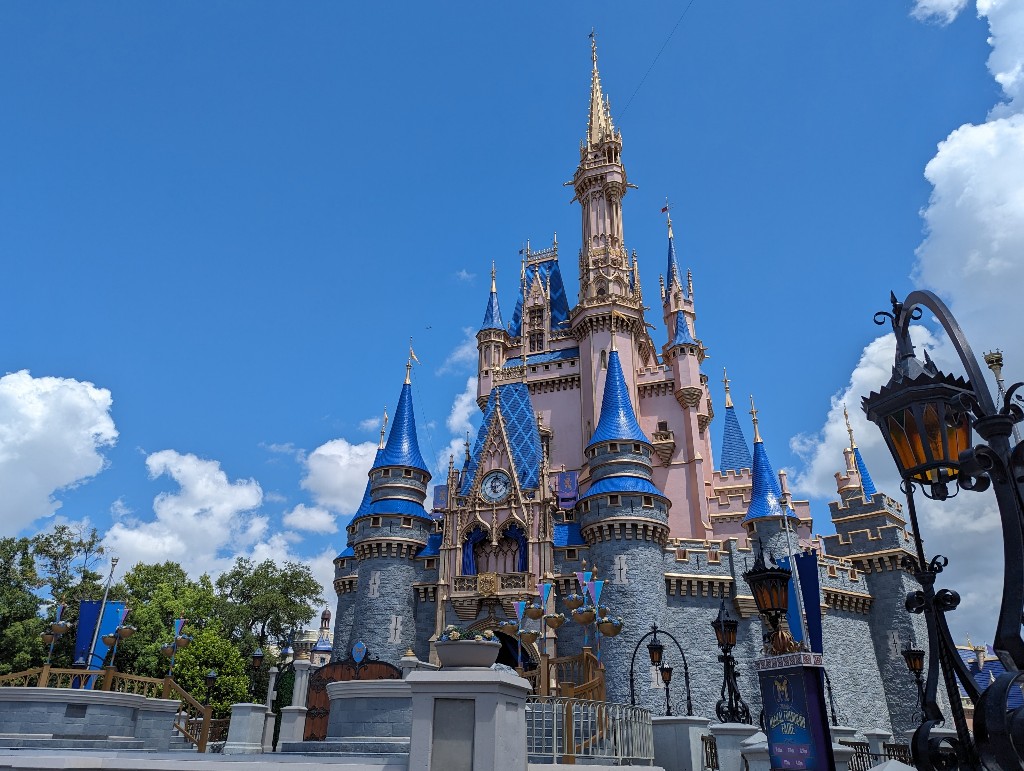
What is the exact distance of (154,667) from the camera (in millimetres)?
41031

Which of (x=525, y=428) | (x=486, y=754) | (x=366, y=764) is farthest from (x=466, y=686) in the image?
(x=525, y=428)

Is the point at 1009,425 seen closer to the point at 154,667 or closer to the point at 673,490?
the point at 673,490

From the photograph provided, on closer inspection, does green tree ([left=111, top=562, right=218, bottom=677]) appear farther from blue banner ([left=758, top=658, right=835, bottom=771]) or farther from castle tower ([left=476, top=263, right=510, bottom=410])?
blue banner ([left=758, top=658, right=835, bottom=771])

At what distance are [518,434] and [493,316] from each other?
493 inches

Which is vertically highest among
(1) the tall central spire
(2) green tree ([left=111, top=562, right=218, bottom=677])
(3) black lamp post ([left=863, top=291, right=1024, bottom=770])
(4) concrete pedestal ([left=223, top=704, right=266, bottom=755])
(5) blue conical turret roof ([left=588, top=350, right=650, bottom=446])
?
(1) the tall central spire

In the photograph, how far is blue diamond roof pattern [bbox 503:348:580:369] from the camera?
45.4 m

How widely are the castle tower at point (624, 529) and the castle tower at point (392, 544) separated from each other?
28.5 feet

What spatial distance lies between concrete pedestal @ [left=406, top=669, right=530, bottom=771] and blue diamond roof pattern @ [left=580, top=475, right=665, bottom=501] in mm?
25350

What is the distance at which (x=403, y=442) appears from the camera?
38719 mm

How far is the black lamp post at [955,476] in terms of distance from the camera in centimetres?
421

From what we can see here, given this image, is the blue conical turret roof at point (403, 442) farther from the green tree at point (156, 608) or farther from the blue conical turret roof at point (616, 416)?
the green tree at point (156, 608)

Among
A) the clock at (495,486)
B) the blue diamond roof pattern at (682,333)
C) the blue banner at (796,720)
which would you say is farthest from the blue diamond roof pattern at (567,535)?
the blue banner at (796,720)

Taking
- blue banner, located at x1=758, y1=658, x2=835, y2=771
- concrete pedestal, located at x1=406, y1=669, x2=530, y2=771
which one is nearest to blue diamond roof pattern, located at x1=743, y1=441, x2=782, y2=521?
blue banner, located at x1=758, y1=658, x2=835, y2=771

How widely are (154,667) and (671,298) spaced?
1498 inches
